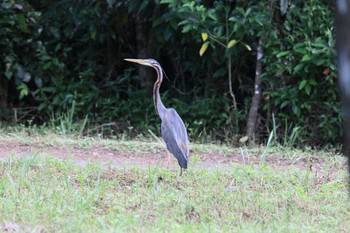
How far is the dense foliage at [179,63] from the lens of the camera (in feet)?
31.7

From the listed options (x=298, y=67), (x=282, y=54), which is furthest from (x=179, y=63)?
(x=298, y=67)

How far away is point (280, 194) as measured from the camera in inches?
231

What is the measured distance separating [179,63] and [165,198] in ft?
20.3

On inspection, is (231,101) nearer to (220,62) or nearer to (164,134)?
(220,62)

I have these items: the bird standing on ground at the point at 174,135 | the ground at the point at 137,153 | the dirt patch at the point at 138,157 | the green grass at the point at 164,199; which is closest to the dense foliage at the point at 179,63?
the ground at the point at 137,153

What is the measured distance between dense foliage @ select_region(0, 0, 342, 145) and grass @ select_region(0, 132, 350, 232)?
2.73 metres

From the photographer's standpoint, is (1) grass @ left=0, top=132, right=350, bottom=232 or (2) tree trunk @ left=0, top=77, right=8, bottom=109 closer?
(1) grass @ left=0, top=132, right=350, bottom=232

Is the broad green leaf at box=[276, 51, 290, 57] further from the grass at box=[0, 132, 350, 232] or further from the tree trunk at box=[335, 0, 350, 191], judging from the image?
the tree trunk at box=[335, 0, 350, 191]

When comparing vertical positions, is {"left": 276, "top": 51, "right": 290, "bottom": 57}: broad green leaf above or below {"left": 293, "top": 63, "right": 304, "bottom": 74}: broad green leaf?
above

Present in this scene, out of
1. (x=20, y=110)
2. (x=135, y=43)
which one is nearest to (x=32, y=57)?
(x=20, y=110)

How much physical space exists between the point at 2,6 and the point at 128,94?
2287 mm

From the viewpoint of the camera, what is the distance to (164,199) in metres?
5.57

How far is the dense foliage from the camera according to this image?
9.66 metres

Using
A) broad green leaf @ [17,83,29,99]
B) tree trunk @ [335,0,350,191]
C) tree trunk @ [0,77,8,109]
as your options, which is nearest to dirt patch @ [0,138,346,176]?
broad green leaf @ [17,83,29,99]
